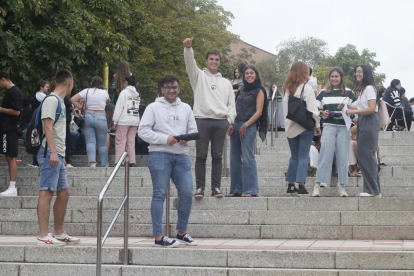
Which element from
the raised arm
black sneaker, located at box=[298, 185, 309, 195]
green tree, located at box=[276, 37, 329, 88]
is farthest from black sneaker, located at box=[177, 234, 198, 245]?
green tree, located at box=[276, 37, 329, 88]

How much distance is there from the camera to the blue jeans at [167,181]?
8.69 meters

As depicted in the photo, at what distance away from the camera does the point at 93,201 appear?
11344mm

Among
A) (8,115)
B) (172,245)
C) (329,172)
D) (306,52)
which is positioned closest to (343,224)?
(329,172)

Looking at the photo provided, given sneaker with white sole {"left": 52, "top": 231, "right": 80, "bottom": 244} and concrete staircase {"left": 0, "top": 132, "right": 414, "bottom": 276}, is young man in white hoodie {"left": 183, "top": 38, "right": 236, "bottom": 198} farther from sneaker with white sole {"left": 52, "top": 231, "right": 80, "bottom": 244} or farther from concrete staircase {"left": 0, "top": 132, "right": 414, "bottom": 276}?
sneaker with white sole {"left": 52, "top": 231, "right": 80, "bottom": 244}

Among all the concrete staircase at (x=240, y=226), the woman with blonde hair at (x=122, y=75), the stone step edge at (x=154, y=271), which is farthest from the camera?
the woman with blonde hair at (x=122, y=75)

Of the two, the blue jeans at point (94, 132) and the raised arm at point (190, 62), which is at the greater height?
the raised arm at point (190, 62)

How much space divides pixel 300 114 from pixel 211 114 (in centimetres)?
141

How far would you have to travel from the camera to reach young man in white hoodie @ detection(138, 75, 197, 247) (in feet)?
28.5

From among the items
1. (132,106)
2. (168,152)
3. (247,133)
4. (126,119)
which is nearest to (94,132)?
(126,119)

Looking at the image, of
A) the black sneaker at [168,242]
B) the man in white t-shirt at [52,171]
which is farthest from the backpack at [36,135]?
the black sneaker at [168,242]

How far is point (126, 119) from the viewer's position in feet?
45.5

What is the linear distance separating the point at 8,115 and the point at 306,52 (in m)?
91.9

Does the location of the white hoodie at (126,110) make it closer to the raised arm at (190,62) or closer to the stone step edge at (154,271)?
the raised arm at (190,62)

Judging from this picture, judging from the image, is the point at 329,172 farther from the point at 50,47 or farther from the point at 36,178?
the point at 50,47
